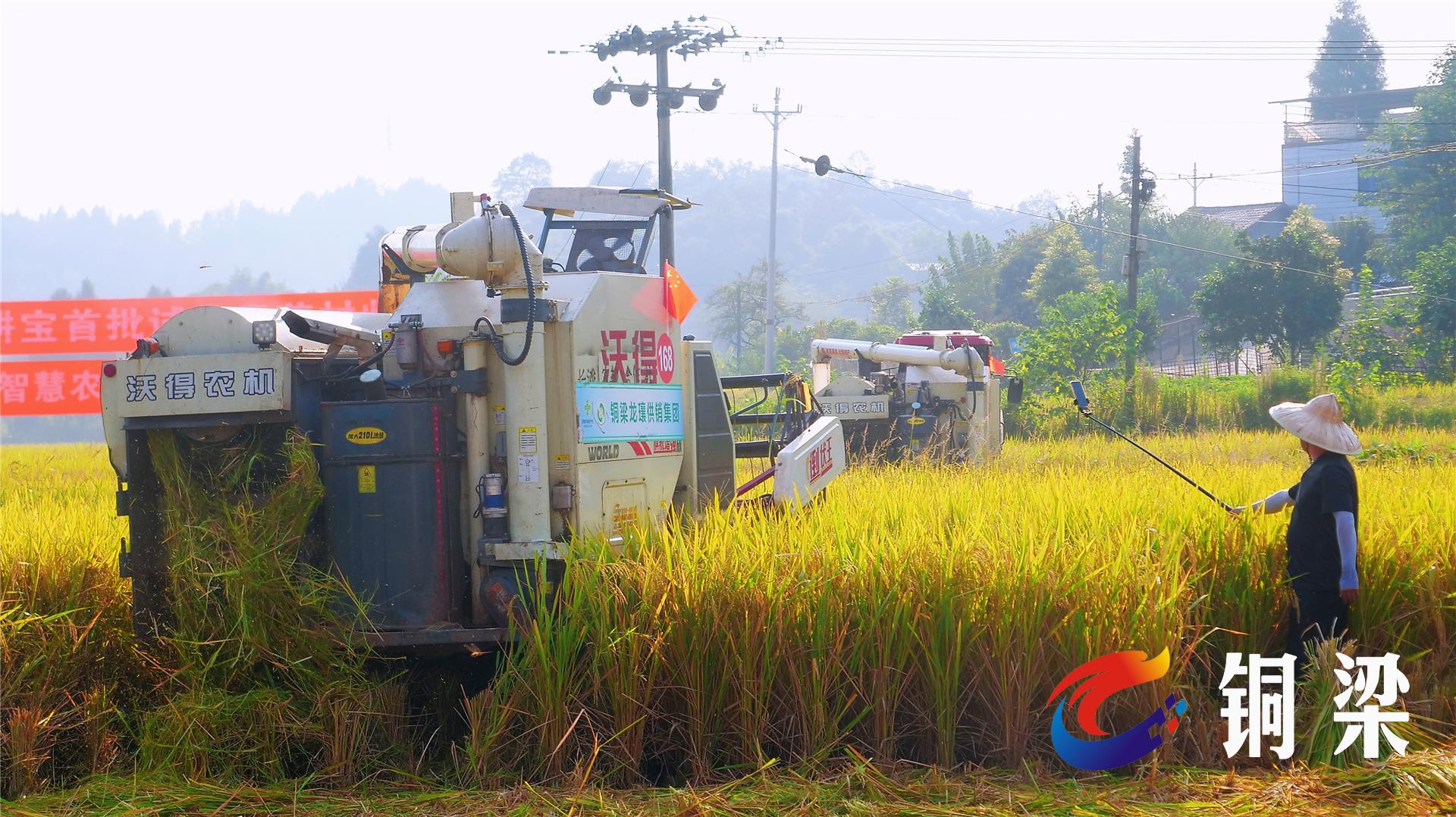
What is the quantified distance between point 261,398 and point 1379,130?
5015 centimetres

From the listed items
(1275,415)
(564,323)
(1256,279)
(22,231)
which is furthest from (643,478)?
(22,231)

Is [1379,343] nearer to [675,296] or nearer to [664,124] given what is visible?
[664,124]

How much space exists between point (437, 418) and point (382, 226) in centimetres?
12985

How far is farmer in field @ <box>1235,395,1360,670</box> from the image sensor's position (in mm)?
5215

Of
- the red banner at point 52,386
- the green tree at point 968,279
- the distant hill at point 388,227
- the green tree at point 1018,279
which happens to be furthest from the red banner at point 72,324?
the distant hill at point 388,227

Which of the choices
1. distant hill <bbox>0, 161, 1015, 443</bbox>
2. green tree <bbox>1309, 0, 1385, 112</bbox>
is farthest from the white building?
distant hill <bbox>0, 161, 1015, 443</bbox>

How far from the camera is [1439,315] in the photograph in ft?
92.3

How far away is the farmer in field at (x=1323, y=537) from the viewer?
17.1 feet

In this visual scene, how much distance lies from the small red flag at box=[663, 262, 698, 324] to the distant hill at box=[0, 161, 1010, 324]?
94.7m

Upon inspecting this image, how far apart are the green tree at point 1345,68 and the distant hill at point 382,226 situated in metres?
49.6

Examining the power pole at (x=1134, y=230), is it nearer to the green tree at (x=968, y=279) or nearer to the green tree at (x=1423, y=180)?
the green tree at (x=1423, y=180)

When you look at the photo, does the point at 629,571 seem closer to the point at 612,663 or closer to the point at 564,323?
the point at 612,663

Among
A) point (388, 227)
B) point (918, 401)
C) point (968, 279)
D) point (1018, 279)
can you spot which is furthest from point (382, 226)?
point (918, 401)

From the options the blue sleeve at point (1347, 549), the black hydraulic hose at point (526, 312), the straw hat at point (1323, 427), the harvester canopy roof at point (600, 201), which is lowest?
the blue sleeve at point (1347, 549)
